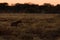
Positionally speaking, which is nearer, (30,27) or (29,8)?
(30,27)

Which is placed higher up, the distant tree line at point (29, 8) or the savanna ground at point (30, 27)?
the distant tree line at point (29, 8)

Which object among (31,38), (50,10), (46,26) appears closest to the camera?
(31,38)

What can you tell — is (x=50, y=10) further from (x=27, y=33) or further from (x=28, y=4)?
(x=27, y=33)

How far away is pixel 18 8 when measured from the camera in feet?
25.0

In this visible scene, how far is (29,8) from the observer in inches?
296

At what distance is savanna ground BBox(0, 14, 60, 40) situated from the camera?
Result: 654 cm

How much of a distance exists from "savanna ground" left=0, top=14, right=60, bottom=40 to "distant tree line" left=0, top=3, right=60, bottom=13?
0.25 m

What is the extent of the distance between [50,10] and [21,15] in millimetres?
1048

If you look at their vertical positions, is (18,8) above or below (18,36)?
above

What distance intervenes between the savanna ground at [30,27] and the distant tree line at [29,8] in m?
0.25

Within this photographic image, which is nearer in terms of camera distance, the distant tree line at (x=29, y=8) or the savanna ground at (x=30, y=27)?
the savanna ground at (x=30, y=27)

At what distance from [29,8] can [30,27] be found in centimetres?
90

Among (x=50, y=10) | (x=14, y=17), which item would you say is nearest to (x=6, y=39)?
(x=14, y=17)

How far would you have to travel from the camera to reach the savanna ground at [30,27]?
21.5 feet
